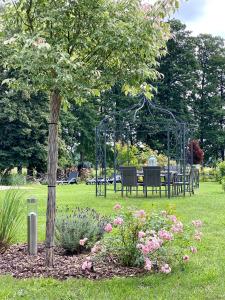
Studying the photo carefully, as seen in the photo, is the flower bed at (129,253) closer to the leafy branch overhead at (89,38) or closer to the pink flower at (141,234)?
the pink flower at (141,234)

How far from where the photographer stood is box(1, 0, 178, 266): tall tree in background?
392 centimetres

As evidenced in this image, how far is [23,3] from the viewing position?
157 inches

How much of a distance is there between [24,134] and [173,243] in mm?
18720

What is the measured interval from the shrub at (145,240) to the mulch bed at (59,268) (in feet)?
0.40

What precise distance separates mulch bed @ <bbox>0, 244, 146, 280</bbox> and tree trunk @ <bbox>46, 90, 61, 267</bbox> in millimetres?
162

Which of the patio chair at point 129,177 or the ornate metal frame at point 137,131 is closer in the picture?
the patio chair at point 129,177

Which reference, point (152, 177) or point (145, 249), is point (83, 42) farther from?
point (152, 177)

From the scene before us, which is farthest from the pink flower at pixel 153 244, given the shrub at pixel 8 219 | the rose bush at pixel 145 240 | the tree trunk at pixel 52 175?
the shrub at pixel 8 219

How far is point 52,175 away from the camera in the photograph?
4242 millimetres

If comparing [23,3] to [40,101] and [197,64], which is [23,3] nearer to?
[40,101]

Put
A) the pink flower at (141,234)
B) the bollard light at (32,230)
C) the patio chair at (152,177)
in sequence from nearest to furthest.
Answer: the pink flower at (141,234)
the bollard light at (32,230)
the patio chair at (152,177)

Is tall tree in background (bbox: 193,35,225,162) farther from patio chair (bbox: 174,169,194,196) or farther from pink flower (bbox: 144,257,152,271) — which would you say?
pink flower (bbox: 144,257,152,271)

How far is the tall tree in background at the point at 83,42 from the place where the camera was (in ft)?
12.9

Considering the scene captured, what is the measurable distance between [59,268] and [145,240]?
0.83 m
